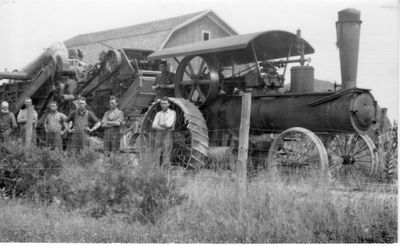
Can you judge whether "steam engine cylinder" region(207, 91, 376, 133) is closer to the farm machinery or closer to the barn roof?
the farm machinery

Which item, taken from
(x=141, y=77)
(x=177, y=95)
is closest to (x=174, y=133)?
(x=177, y=95)

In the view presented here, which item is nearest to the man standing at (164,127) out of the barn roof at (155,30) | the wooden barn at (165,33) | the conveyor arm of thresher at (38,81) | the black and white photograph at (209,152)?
the black and white photograph at (209,152)

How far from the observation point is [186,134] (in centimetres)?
1182

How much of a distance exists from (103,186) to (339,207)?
310 cm

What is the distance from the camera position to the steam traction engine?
32.1 feet

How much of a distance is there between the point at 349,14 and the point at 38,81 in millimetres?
9822

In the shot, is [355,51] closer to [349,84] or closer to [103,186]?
[349,84]

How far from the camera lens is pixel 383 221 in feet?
21.9

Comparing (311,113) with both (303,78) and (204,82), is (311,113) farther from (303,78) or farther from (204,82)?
(204,82)

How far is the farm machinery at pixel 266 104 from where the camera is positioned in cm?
982

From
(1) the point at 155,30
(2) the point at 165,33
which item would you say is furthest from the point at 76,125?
(1) the point at 155,30

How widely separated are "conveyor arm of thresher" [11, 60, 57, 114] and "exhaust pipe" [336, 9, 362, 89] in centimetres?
880

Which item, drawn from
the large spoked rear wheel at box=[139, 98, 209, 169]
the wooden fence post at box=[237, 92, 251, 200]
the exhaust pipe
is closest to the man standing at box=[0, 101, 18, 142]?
the large spoked rear wheel at box=[139, 98, 209, 169]

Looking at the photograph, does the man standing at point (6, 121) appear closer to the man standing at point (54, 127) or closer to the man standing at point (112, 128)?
the man standing at point (54, 127)
